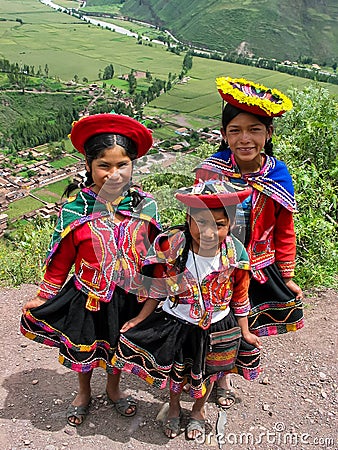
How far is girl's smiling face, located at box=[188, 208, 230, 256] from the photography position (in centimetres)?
214

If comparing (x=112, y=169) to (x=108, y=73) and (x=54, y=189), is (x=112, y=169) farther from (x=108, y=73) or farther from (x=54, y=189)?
(x=108, y=73)

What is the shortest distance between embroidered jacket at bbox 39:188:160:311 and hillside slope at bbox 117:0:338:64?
226 ft

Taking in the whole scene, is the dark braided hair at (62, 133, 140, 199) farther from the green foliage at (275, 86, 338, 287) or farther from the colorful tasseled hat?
the green foliage at (275, 86, 338, 287)

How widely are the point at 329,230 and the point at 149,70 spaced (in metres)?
57.1

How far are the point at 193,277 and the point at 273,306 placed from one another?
2.48 feet

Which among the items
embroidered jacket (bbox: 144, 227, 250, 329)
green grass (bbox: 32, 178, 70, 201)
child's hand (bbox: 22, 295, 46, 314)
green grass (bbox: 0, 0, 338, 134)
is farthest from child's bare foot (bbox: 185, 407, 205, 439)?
green grass (bbox: 0, 0, 338, 134)

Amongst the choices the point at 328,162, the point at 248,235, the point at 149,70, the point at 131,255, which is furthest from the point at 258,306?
the point at 149,70

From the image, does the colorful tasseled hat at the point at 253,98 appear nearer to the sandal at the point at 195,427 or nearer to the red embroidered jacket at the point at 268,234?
the red embroidered jacket at the point at 268,234

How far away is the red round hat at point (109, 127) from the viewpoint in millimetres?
2270

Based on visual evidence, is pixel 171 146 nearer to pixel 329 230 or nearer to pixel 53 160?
pixel 53 160

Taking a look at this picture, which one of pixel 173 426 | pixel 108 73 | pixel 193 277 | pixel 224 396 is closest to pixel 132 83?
pixel 108 73

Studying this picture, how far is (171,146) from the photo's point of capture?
113 feet

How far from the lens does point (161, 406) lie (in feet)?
10.0

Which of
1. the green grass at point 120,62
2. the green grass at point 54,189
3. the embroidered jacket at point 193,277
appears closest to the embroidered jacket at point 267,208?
the embroidered jacket at point 193,277
